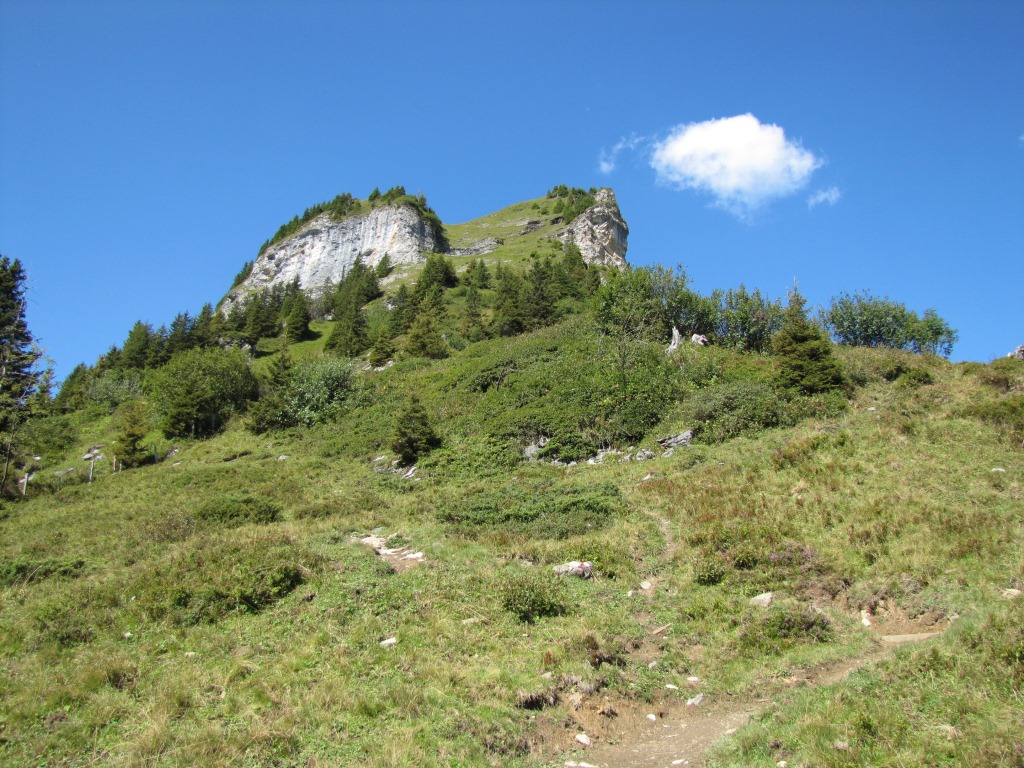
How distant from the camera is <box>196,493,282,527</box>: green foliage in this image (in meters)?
19.7

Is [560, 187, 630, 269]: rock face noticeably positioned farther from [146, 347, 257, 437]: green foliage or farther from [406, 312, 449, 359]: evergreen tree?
[146, 347, 257, 437]: green foliage

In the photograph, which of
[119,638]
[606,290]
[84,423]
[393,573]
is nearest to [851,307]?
[606,290]

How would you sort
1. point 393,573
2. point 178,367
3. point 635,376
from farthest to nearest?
point 178,367, point 635,376, point 393,573

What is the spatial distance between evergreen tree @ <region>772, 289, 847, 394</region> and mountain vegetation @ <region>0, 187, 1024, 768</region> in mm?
144

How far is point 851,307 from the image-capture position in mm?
54656

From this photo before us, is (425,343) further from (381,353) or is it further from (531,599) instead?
(531,599)

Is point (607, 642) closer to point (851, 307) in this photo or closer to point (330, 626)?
point (330, 626)

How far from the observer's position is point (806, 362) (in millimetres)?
27953

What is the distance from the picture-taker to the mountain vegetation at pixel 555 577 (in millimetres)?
7008

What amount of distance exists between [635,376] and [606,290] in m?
16.9

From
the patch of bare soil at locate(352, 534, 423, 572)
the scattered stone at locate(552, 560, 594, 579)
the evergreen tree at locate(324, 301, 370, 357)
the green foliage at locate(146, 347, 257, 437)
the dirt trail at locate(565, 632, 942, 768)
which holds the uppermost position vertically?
the evergreen tree at locate(324, 301, 370, 357)

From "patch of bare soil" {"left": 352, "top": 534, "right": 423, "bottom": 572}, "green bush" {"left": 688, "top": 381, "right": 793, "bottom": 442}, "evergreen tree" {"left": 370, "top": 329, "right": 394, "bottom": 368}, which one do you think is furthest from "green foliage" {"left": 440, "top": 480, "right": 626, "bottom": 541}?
"evergreen tree" {"left": 370, "top": 329, "right": 394, "bottom": 368}

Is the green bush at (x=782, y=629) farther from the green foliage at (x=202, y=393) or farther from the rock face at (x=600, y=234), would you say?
the rock face at (x=600, y=234)

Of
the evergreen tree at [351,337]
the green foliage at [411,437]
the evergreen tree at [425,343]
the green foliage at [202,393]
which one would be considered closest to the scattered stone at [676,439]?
the green foliage at [411,437]
